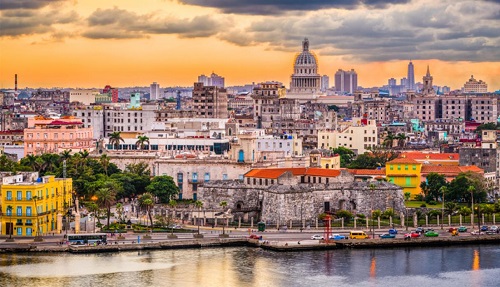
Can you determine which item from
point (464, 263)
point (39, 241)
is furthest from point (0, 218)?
point (464, 263)

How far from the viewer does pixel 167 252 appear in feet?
216

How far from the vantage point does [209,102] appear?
6294 inches

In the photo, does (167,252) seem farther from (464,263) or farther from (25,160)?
(25,160)

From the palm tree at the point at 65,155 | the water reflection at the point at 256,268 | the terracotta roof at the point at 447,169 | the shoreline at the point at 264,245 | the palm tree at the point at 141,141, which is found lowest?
the water reflection at the point at 256,268

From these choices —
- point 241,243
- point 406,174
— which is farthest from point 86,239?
point 406,174

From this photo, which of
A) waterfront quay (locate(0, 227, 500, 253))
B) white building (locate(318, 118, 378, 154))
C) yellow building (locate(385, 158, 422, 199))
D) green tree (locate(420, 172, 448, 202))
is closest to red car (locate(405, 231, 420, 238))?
waterfront quay (locate(0, 227, 500, 253))

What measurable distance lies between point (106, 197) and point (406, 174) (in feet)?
81.4

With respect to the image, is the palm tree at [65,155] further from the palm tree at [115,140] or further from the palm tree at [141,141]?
the palm tree at [115,140]

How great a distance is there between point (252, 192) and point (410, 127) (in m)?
92.3

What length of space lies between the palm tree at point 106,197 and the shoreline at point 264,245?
16.9 feet

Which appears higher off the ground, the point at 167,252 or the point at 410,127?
the point at 410,127

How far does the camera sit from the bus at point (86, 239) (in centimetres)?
6632

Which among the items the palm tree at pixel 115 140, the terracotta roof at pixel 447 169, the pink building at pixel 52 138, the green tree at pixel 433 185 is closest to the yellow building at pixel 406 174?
the green tree at pixel 433 185

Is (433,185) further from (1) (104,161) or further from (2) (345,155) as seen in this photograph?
(2) (345,155)
